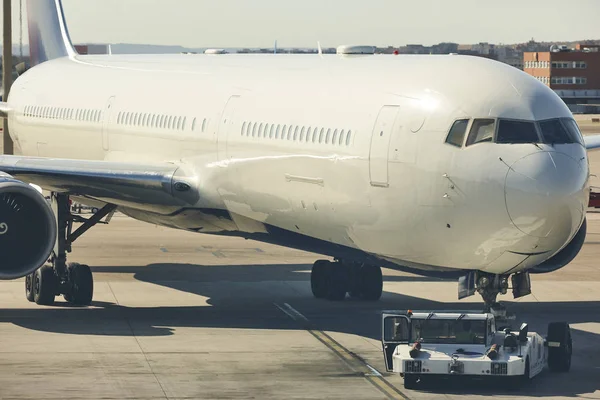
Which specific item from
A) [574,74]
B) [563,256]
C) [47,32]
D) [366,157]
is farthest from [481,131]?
[574,74]

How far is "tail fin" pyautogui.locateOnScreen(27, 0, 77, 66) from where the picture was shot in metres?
42.8

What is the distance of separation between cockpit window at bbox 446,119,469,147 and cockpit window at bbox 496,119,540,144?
0.56m

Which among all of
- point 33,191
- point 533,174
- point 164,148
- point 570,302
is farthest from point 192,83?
point 533,174

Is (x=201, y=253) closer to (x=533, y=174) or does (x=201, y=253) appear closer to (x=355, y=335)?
(x=355, y=335)

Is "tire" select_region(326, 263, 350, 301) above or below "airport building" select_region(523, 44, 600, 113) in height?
above

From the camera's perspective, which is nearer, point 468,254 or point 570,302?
point 468,254

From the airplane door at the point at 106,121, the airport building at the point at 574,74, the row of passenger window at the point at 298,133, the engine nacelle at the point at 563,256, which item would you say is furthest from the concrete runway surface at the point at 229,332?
the airport building at the point at 574,74

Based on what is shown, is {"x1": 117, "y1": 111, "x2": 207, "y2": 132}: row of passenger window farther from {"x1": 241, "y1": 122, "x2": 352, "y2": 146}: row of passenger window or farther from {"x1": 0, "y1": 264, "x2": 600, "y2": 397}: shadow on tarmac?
{"x1": 0, "y1": 264, "x2": 600, "y2": 397}: shadow on tarmac

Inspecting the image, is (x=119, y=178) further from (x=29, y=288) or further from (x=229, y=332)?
(x=229, y=332)

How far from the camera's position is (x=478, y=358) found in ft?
71.7

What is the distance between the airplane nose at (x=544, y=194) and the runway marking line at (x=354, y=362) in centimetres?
323

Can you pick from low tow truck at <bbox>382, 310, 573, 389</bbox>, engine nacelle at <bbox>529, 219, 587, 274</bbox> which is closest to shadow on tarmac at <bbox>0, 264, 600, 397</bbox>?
low tow truck at <bbox>382, 310, 573, 389</bbox>

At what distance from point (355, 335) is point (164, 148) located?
22.4 feet

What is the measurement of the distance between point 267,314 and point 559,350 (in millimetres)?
7593
